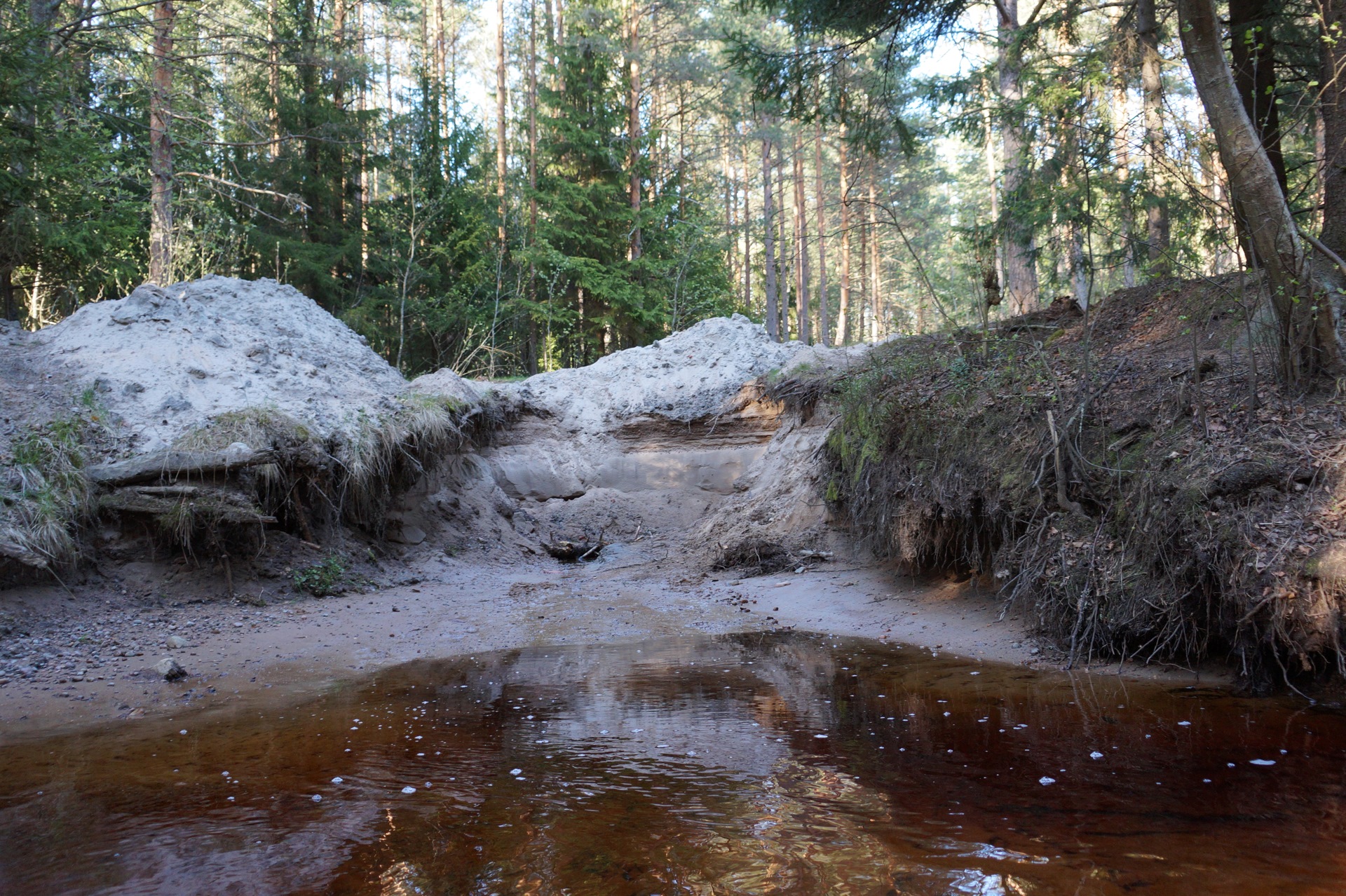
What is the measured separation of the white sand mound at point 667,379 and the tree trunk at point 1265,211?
26.3 feet

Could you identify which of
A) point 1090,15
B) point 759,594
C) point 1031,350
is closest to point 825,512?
point 759,594

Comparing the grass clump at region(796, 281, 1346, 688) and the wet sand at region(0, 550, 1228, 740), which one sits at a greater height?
the grass clump at region(796, 281, 1346, 688)

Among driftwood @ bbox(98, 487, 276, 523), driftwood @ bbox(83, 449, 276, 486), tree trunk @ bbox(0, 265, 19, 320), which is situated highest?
tree trunk @ bbox(0, 265, 19, 320)

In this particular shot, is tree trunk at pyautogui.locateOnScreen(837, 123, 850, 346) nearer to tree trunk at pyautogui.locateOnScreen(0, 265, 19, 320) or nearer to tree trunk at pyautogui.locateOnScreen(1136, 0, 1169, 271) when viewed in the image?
tree trunk at pyautogui.locateOnScreen(1136, 0, 1169, 271)

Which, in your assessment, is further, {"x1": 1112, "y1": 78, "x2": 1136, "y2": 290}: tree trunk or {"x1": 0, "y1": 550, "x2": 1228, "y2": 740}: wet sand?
{"x1": 1112, "y1": 78, "x2": 1136, "y2": 290}: tree trunk

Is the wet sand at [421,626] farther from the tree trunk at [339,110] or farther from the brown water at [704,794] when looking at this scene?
the tree trunk at [339,110]

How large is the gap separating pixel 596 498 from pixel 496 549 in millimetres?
2512

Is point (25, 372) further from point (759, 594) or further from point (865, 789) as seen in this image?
point (865, 789)

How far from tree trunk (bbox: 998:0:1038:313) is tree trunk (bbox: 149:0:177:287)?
11.6 metres

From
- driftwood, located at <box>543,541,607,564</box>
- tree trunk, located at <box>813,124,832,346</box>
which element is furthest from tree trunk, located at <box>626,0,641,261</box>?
driftwood, located at <box>543,541,607,564</box>

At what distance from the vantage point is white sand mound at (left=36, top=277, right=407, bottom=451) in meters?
9.00

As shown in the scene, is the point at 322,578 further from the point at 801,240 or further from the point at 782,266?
the point at 782,266

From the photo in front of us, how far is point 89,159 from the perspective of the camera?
10.6m

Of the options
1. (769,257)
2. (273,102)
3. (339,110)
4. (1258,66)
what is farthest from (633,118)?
(1258,66)
